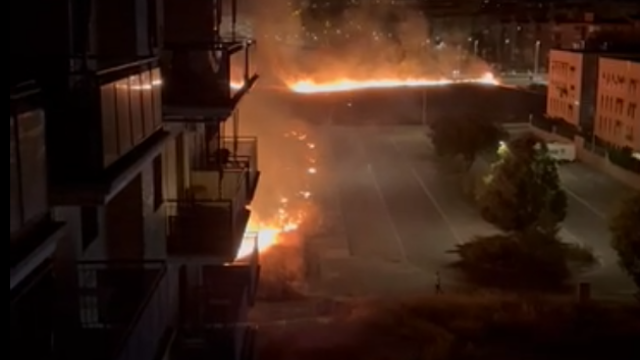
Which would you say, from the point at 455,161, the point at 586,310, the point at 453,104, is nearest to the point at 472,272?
the point at 586,310

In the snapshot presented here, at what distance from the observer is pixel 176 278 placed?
660 cm

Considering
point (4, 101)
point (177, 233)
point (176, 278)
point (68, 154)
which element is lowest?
point (176, 278)

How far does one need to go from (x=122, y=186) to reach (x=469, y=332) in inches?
279

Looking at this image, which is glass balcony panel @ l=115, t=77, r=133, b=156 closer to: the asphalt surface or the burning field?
the asphalt surface

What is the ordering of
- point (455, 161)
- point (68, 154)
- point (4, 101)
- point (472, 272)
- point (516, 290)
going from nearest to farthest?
point (4, 101) < point (68, 154) < point (516, 290) < point (472, 272) < point (455, 161)

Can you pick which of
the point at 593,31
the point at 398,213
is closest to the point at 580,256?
the point at 398,213

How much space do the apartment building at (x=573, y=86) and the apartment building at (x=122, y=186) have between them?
19910 mm

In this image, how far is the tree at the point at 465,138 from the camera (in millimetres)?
22031

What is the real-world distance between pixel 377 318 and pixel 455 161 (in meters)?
12.6

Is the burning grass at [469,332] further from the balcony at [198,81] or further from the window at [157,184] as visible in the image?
the balcony at [198,81]

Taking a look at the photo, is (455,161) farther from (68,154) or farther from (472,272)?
(68,154)

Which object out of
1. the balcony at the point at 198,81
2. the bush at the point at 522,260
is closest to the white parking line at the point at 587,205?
the bush at the point at 522,260

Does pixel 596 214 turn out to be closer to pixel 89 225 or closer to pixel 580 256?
pixel 580 256

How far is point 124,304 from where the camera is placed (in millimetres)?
4008
